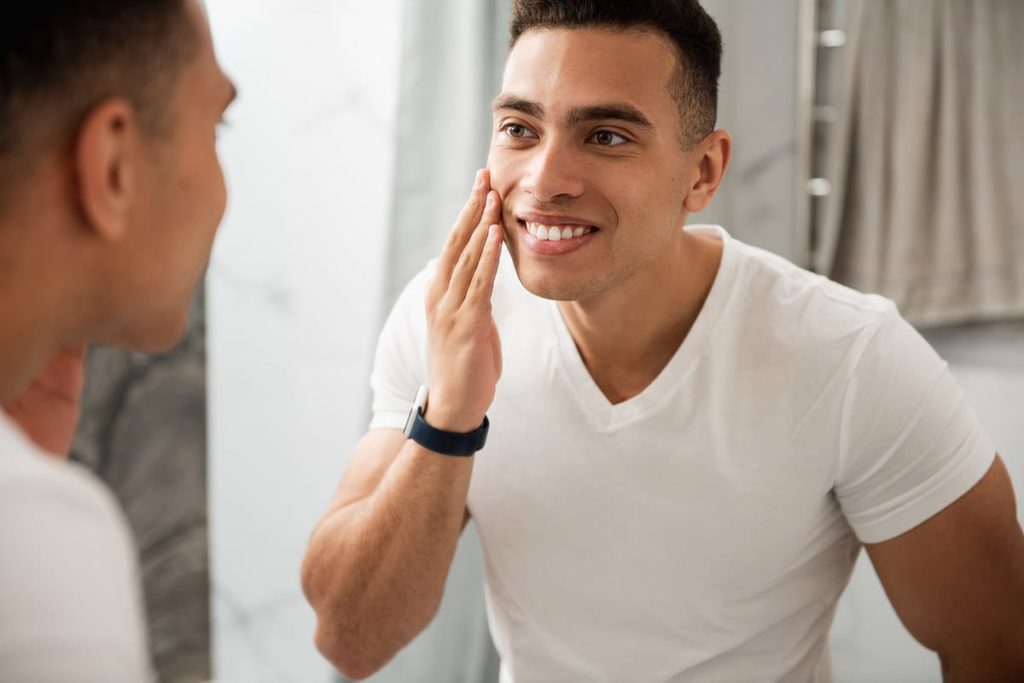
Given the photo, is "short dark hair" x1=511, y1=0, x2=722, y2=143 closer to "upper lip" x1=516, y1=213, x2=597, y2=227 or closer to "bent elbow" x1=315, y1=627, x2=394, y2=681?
"upper lip" x1=516, y1=213, x2=597, y2=227

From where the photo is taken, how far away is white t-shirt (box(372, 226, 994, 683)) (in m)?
1.28

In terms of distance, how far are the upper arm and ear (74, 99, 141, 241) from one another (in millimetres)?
1043

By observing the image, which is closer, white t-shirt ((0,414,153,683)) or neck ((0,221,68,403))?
white t-shirt ((0,414,153,683))

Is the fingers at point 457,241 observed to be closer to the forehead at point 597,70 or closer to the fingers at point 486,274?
the fingers at point 486,274


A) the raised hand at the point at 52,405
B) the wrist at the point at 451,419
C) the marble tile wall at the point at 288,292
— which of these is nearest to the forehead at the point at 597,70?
the wrist at the point at 451,419

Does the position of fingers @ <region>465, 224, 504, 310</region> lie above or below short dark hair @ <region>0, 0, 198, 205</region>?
below

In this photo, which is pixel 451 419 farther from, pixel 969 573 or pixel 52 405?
pixel 969 573

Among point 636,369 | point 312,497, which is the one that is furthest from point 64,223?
point 312,497

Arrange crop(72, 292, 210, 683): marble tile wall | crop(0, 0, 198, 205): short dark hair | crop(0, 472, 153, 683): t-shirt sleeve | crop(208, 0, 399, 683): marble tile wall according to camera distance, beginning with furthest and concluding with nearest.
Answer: crop(208, 0, 399, 683): marble tile wall, crop(72, 292, 210, 683): marble tile wall, crop(0, 0, 198, 205): short dark hair, crop(0, 472, 153, 683): t-shirt sleeve

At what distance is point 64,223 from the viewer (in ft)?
2.27

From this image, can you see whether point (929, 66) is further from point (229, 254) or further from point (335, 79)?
point (229, 254)

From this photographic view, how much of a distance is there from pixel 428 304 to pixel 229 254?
116 cm

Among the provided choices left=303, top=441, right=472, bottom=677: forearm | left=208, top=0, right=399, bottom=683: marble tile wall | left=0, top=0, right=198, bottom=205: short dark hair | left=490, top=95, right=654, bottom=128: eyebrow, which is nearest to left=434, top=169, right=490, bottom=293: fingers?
left=490, top=95, right=654, bottom=128: eyebrow

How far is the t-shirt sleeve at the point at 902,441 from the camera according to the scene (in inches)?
49.4
